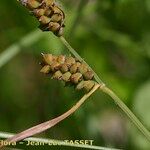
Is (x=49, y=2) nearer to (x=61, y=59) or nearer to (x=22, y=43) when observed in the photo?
(x=61, y=59)

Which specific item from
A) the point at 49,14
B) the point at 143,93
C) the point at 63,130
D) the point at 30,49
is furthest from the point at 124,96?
the point at 49,14

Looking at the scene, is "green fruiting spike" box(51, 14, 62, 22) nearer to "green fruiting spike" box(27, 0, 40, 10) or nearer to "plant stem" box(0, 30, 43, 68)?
"green fruiting spike" box(27, 0, 40, 10)

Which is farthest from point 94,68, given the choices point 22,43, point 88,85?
point 88,85

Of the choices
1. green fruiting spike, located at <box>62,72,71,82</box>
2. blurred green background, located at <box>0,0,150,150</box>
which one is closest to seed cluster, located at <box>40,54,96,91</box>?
green fruiting spike, located at <box>62,72,71,82</box>

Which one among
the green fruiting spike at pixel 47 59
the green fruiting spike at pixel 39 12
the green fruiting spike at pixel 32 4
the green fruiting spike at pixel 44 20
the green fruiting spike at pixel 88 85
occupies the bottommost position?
the green fruiting spike at pixel 88 85

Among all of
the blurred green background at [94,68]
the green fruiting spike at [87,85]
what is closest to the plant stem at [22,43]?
the blurred green background at [94,68]

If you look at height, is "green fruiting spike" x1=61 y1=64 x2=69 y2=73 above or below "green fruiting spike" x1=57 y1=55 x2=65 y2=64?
below

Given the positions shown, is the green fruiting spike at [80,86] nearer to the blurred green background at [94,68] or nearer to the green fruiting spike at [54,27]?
the green fruiting spike at [54,27]
